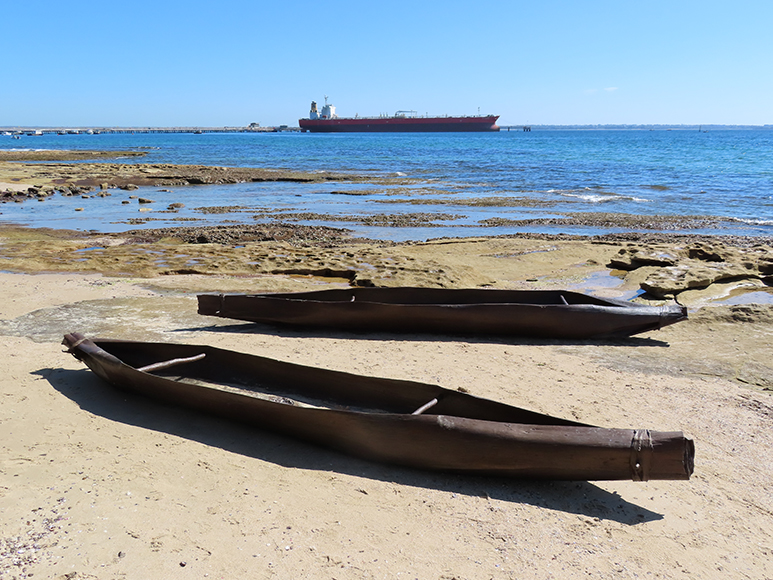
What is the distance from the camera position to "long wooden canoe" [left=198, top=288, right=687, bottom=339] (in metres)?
6.70

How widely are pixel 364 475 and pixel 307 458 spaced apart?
0.45 metres

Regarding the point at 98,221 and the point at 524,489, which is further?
the point at 98,221

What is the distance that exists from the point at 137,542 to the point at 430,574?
1474 millimetres

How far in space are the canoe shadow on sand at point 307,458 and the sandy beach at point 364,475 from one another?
1cm

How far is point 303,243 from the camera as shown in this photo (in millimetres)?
12500

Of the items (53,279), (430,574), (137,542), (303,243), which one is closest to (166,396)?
(137,542)

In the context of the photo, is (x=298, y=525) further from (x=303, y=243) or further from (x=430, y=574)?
(x=303, y=243)

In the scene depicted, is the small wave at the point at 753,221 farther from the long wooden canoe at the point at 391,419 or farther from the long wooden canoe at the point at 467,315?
the long wooden canoe at the point at 391,419

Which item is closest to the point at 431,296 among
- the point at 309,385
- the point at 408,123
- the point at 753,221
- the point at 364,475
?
the point at 309,385

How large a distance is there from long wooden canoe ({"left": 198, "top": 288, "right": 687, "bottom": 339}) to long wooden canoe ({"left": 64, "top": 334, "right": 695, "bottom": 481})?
5.81 ft

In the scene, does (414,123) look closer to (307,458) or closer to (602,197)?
(602,197)

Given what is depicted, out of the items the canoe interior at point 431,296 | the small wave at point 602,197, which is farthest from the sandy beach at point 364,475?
the small wave at point 602,197

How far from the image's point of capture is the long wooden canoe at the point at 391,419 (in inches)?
136

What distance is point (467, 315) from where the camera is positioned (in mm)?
6832
